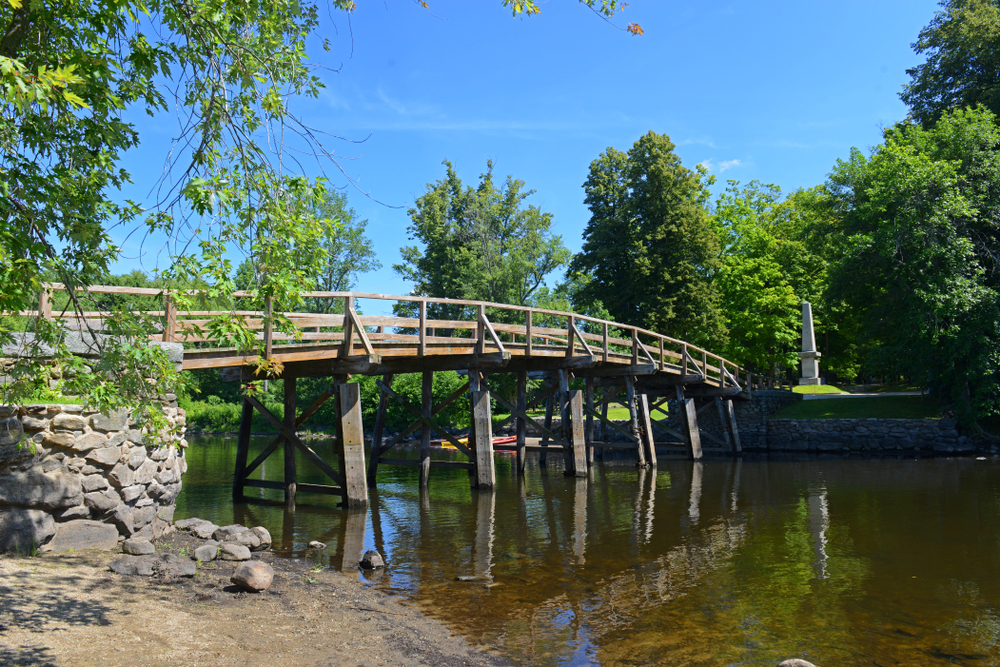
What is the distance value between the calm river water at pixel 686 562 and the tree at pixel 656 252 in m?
15.1

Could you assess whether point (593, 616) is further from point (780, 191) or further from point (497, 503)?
point (780, 191)

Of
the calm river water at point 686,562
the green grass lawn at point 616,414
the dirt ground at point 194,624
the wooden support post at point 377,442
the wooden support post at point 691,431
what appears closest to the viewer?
the dirt ground at point 194,624

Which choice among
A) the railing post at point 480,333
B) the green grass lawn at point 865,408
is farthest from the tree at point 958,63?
the railing post at point 480,333

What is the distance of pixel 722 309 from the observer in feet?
118

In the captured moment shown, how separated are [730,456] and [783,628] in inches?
887

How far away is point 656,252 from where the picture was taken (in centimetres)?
3275

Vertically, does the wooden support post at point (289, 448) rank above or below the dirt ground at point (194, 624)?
above

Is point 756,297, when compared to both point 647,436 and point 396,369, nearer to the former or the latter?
point 647,436

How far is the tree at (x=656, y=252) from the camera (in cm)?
3222

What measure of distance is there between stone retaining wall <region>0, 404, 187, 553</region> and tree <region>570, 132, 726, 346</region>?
26.3m

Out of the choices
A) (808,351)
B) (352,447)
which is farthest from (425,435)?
(808,351)

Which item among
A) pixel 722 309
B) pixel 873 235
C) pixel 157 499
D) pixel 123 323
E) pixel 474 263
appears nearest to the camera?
pixel 123 323

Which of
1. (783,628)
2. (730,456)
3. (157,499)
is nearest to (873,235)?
(730,456)

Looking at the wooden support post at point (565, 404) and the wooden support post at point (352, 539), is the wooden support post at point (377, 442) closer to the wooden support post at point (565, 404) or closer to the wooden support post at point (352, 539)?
the wooden support post at point (565, 404)
